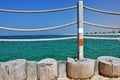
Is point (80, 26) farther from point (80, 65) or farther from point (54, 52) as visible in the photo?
point (54, 52)

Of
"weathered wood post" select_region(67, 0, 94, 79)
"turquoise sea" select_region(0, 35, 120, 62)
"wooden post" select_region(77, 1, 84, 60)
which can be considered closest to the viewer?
"weathered wood post" select_region(67, 0, 94, 79)

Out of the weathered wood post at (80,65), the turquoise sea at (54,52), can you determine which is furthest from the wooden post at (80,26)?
the turquoise sea at (54,52)

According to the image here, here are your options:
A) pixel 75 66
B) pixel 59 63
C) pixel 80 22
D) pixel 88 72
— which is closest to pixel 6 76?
pixel 59 63

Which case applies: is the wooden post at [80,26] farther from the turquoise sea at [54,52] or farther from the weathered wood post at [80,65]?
the turquoise sea at [54,52]

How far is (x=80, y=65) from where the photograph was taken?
2.76 m

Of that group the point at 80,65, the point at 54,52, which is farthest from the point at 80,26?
the point at 54,52

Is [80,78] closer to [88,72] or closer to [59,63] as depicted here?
[88,72]

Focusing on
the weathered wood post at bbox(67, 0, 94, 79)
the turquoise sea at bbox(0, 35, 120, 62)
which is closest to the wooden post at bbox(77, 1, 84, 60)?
the weathered wood post at bbox(67, 0, 94, 79)

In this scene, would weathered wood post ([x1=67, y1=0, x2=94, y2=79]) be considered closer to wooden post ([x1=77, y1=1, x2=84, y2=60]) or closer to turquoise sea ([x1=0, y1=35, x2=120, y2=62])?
wooden post ([x1=77, y1=1, x2=84, y2=60])

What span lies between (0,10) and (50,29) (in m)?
0.89

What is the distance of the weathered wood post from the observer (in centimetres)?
277

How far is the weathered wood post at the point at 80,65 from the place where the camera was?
9.07 feet

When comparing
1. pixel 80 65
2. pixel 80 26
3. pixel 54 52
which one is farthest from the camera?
pixel 54 52

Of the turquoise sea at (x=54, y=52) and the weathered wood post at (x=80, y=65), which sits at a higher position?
the weathered wood post at (x=80, y=65)
